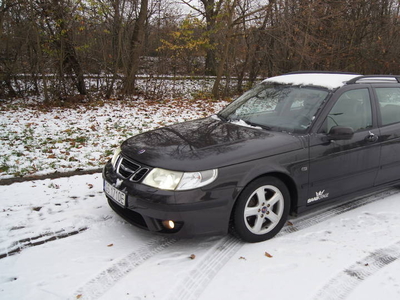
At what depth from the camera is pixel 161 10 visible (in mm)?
15641

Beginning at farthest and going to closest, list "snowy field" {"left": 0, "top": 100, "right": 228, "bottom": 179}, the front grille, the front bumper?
"snowy field" {"left": 0, "top": 100, "right": 228, "bottom": 179}, the front grille, the front bumper

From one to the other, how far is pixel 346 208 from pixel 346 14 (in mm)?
13583

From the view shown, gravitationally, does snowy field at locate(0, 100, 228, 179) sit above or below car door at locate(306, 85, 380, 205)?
below

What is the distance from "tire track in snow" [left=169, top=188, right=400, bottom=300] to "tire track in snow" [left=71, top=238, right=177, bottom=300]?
481 millimetres

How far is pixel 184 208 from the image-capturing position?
3.06 m

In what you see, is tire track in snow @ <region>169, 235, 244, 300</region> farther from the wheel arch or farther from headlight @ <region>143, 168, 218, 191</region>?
headlight @ <region>143, 168, 218, 191</region>

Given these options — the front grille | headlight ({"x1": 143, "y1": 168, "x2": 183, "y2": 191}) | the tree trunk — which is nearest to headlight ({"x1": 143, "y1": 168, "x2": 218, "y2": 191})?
headlight ({"x1": 143, "y1": 168, "x2": 183, "y2": 191})

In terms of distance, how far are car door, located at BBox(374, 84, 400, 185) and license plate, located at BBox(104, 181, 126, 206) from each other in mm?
2998

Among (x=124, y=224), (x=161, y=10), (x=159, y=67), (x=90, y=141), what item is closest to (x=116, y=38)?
(x=159, y=67)

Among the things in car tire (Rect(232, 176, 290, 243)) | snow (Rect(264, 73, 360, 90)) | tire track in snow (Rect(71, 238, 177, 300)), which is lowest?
tire track in snow (Rect(71, 238, 177, 300))

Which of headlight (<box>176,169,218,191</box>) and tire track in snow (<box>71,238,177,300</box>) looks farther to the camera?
headlight (<box>176,169,218,191</box>)

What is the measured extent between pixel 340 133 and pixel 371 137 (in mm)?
645

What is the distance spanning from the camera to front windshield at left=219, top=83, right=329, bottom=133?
389 cm

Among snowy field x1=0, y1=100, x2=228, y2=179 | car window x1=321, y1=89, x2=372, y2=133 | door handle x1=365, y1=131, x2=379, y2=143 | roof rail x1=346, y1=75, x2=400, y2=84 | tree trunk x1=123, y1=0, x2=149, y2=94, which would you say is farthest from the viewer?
tree trunk x1=123, y1=0, x2=149, y2=94
